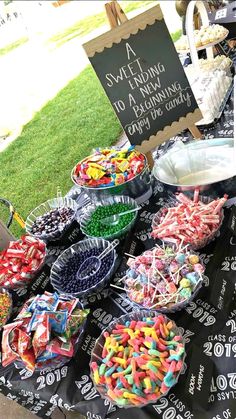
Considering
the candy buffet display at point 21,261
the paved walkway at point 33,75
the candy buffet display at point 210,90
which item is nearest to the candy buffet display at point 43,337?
the candy buffet display at point 21,261

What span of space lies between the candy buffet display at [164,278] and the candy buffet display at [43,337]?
0.58 ft

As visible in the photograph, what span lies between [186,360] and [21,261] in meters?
0.67

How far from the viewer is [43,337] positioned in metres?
0.99

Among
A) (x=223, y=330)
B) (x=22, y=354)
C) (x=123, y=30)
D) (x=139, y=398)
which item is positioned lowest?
(x=223, y=330)

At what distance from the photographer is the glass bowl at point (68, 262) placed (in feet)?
3.82

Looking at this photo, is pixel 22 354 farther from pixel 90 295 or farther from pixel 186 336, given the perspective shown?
pixel 186 336

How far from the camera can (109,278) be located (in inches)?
47.1

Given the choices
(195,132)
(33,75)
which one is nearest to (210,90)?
(195,132)

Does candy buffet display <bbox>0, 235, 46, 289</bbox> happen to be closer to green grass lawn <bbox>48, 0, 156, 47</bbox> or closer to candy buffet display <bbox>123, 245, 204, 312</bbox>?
candy buffet display <bbox>123, 245, 204, 312</bbox>

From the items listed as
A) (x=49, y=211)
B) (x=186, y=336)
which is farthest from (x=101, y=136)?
(x=186, y=336)

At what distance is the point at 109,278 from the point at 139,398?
1.32ft

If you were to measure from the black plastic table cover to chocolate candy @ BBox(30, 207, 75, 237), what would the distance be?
14cm

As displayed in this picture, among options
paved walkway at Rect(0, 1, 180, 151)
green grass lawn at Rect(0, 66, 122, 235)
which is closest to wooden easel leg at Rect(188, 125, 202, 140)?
green grass lawn at Rect(0, 66, 122, 235)

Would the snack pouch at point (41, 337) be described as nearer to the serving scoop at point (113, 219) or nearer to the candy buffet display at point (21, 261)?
the candy buffet display at point (21, 261)
